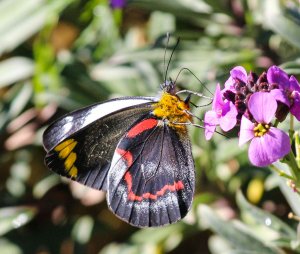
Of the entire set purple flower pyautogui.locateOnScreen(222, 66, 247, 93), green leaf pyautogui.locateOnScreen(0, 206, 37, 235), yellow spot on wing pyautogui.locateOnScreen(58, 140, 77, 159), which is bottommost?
green leaf pyautogui.locateOnScreen(0, 206, 37, 235)

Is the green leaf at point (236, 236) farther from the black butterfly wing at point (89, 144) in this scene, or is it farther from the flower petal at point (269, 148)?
the flower petal at point (269, 148)

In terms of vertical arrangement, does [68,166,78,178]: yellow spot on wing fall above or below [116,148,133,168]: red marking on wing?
below

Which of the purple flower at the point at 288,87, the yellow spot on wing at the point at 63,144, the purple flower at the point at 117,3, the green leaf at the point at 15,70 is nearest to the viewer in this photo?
the purple flower at the point at 288,87

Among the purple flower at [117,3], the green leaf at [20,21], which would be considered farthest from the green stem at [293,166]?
the green leaf at [20,21]

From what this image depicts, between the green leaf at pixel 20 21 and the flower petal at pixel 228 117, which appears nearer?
the flower petal at pixel 228 117

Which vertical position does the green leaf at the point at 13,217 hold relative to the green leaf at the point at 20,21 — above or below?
below

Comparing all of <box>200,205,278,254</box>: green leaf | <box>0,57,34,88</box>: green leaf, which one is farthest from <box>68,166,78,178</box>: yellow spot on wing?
<box>0,57,34,88</box>: green leaf

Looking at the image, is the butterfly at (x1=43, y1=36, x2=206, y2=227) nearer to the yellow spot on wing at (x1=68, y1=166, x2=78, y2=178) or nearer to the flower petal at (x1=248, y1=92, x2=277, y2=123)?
the yellow spot on wing at (x1=68, y1=166, x2=78, y2=178)
